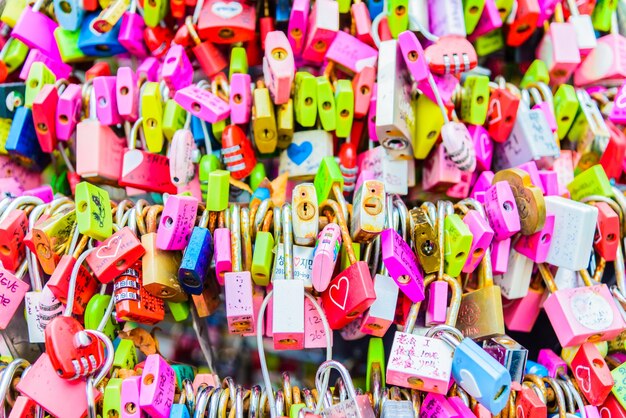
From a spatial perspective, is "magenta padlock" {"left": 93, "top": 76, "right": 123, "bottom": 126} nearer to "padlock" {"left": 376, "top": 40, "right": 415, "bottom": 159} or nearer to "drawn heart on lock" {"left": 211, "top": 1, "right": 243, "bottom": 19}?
"drawn heart on lock" {"left": 211, "top": 1, "right": 243, "bottom": 19}

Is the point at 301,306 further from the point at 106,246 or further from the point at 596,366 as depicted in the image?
the point at 596,366

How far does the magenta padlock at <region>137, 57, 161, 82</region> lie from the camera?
3.06 ft

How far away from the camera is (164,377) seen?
67cm

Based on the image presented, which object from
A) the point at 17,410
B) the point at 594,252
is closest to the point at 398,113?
the point at 594,252

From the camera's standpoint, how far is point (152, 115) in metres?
0.85

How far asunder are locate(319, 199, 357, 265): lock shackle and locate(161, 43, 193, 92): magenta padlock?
0.34m

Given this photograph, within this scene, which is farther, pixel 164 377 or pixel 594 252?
pixel 594 252

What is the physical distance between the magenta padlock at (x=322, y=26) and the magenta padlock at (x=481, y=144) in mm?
269

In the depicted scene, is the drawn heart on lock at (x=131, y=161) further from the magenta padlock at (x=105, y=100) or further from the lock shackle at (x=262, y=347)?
the lock shackle at (x=262, y=347)

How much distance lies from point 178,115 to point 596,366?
0.69 metres

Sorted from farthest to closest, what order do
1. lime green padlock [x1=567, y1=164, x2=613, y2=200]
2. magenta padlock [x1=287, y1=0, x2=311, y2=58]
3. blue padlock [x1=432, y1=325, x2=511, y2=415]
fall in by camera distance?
magenta padlock [x1=287, y1=0, x2=311, y2=58] < lime green padlock [x1=567, y1=164, x2=613, y2=200] < blue padlock [x1=432, y1=325, x2=511, y2=415]

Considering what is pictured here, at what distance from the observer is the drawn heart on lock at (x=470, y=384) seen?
1.95 feet

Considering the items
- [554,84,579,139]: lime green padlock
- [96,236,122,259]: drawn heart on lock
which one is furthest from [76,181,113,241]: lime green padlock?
[554,84,579,139]: lime green padlock

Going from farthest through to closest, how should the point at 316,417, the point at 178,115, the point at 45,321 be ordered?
the point at 178,115
the point at 45,321
the point at 316,417
